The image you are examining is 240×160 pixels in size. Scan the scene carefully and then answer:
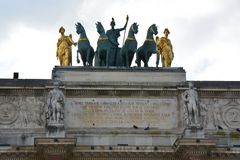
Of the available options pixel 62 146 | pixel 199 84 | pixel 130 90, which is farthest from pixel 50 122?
pixel 199 84

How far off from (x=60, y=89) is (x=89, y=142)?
8.27 feet

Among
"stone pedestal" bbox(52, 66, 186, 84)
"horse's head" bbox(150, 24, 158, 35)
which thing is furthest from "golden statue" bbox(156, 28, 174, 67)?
"stone pedestal" bbox(52, 66, 186, 84)

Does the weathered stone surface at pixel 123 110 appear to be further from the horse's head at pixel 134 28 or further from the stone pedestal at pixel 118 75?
the horse's head at pixel 134 28

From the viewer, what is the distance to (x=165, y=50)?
3056cm

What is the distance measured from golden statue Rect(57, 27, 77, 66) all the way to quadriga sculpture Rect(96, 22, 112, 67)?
122 centimetres

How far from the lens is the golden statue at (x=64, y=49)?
3016cm

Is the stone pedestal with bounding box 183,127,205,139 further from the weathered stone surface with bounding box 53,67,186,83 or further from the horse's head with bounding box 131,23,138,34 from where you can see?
the horse's head with bounding box 131,23,138,34

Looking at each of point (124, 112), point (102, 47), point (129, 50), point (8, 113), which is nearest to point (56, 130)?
point (8, 113)

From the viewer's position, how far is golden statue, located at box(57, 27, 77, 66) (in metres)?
30.2

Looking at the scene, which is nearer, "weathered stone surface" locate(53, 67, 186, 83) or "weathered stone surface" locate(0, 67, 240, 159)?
"weathered stone surface" locate(0, 67, 240, 159)

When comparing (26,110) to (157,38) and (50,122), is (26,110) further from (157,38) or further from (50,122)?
(157,38)

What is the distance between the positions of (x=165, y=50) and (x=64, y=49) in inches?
179

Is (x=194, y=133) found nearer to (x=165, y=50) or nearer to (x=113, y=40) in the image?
(x=165, y=50)

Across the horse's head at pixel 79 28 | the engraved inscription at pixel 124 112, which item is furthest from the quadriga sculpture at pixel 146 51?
the horse's head at pixel 79 28
